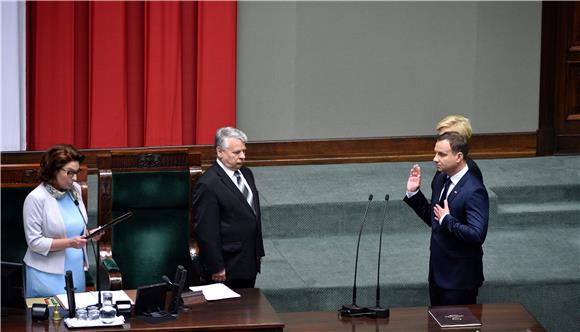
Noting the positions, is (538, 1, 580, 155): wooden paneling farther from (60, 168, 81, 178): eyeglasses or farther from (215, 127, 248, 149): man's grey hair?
(60, 168, 81, 178): eyeglasses

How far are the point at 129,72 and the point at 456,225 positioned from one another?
331cm

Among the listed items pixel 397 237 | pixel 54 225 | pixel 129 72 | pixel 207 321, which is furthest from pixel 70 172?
pixel 397 237

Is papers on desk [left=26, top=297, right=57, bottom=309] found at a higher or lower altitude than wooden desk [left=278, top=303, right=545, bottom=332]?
higher

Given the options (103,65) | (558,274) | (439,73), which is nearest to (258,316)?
(558,274)

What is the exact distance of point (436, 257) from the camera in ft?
16.7

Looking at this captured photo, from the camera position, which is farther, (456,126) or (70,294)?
(456,126)

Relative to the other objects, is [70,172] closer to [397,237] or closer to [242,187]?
[242,187]

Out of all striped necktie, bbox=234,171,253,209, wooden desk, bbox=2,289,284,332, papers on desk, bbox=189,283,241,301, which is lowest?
wooden desk, bbox=2,289,284,332

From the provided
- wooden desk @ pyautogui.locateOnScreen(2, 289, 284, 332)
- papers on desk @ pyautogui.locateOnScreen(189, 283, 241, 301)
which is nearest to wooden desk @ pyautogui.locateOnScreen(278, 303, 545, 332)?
wooden desk @ pyautogui.locateOnScreen(2, 289, 284, 332)

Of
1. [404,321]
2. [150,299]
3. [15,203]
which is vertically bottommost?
[404,321]

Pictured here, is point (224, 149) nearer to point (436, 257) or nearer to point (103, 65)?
point (436, 257)

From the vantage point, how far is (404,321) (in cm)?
470

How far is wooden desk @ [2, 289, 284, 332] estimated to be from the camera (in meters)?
4.36

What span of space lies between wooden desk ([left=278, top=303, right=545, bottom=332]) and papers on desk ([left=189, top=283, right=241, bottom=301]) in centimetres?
26
